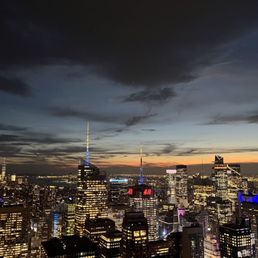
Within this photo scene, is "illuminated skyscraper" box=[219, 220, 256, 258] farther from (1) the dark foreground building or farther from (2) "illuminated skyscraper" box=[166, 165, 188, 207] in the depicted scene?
(2) "illuminated skyscraper" box=[166, 165, 188, 207]

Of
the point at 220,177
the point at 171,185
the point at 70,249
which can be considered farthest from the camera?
the point at 171,185

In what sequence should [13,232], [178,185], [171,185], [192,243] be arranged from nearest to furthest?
[192,243], [13,232], [178,185], [171,185]

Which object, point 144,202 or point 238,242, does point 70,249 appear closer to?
point 238,242

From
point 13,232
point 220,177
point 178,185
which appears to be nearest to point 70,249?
point 13,232

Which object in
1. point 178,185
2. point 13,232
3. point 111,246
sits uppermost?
point 178,185

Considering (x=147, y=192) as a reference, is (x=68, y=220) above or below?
below

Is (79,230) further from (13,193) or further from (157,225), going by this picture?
(13,193)

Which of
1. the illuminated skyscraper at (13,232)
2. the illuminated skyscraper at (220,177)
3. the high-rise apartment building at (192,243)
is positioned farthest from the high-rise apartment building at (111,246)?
the illuminated skyscraper at (220,177)

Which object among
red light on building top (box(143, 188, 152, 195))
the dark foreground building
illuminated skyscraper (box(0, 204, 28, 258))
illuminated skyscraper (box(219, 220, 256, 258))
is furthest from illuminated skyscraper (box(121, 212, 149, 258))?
red light on building top (box(143, 188, 152, 195))

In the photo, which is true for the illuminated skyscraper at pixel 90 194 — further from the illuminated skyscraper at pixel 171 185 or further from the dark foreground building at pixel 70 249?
the illuminated skyscraper at pixel 171 185

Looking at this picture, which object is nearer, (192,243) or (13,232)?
(192,243)
